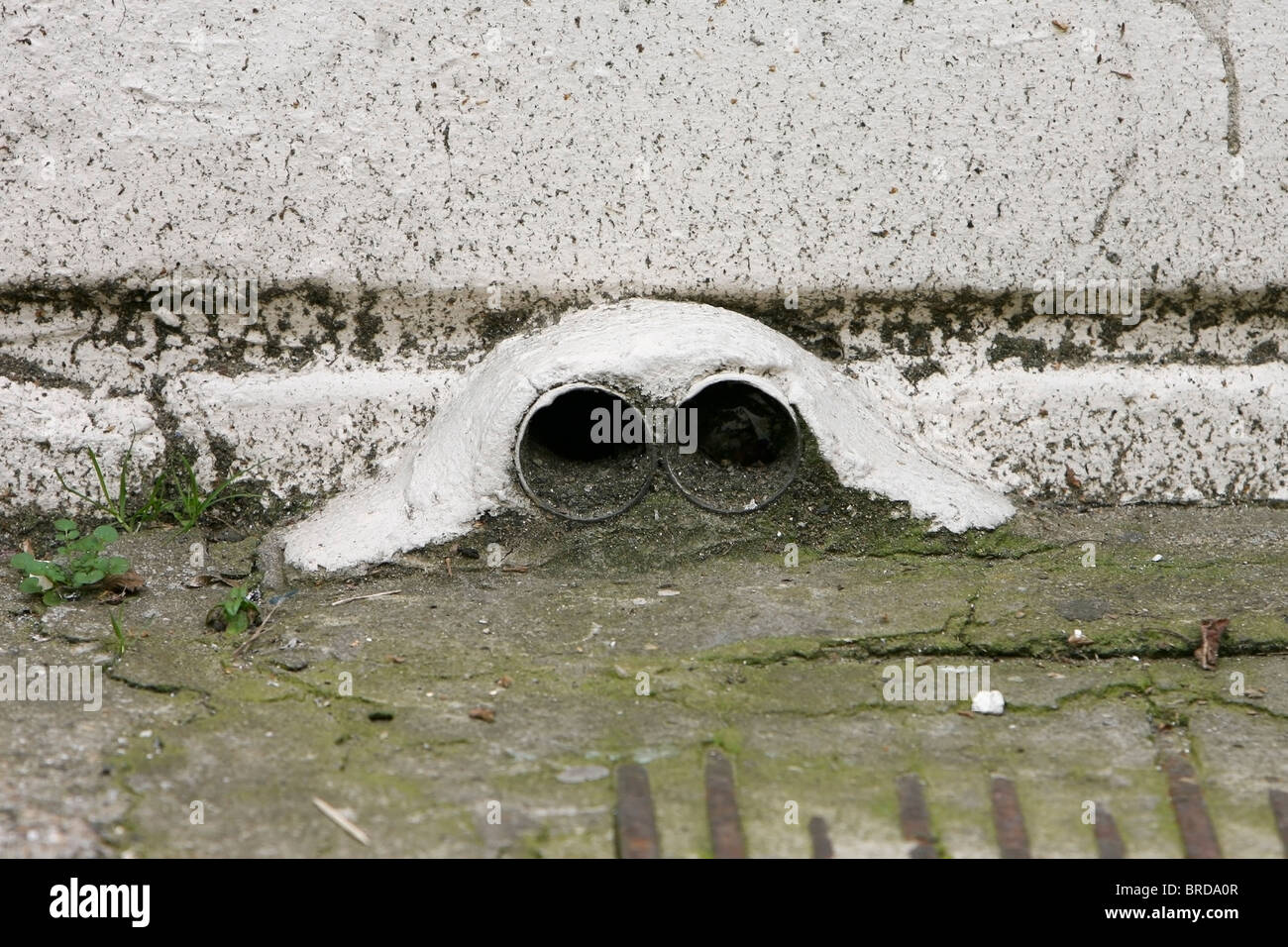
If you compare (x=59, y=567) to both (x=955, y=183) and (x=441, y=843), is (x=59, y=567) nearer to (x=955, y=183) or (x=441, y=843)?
(x=441, y=843)

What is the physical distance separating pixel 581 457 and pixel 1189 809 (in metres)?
1.25

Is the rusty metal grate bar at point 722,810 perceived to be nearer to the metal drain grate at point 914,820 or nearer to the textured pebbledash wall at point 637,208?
the metal drain grate at point 914,820

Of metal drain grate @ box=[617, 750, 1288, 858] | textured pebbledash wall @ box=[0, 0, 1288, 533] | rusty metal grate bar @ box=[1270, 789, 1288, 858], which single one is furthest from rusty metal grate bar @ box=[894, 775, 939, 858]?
textured pebbledash wall @ box=[0, 0, 1288, 533]

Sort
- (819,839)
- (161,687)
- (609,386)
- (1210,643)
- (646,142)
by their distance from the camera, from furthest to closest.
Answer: (646,142), (609,386), (1210,643), (161,687), (819,839)

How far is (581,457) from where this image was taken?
7.75 ft

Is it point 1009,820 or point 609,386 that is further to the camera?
point 609,386

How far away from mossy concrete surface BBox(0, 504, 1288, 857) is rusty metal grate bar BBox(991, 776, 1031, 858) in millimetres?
14

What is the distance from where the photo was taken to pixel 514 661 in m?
1.92

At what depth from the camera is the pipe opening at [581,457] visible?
225 cm

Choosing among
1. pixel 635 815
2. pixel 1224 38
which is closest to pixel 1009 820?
pixel 635 815

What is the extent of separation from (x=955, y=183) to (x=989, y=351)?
35 centimetres

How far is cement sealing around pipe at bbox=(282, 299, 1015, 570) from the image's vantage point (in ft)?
7.32

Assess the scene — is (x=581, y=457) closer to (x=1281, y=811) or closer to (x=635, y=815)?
(x=635, y=815)

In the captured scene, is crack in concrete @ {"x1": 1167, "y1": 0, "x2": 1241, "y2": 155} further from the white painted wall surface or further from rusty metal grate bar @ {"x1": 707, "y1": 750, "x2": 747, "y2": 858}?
rusty metal grate bar @ {"x1": 707, "y1": 750, "x2": 747, "y2": 858}
